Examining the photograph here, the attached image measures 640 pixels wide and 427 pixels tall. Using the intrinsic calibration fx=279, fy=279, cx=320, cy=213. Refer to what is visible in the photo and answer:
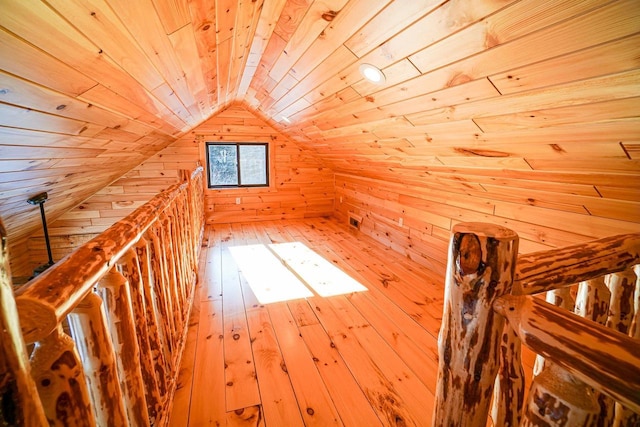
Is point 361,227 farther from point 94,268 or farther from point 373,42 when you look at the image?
point 94,268

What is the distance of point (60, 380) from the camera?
523 millimetres

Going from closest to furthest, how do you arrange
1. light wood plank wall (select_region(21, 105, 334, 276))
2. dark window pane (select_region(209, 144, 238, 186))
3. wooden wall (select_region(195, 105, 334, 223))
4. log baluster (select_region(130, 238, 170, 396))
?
log baluster (select_region(130, 238, 170, 396)) < light wood plank wall (select_region(21, 105, 334, 276)) < wooden wall (select_region(195, 105, 334, 223)) < dark window pane (select_region(209, 144, 238, 186))

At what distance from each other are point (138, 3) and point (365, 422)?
1.97 metres

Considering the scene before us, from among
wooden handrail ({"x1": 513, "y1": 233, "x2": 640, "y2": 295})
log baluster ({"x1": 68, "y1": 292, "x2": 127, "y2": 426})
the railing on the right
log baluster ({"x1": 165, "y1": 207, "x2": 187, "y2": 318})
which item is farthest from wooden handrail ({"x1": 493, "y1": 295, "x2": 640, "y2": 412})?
log baluster ({"x1": 165, "y1": 207, "x2": 187, "y2": 318})

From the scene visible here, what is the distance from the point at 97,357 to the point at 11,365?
395 mm

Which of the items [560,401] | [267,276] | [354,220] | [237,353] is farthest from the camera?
[354,220]

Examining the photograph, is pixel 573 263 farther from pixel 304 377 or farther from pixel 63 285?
pixel 304 377

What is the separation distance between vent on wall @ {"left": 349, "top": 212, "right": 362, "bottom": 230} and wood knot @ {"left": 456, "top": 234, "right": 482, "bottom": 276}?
4170 millimetres

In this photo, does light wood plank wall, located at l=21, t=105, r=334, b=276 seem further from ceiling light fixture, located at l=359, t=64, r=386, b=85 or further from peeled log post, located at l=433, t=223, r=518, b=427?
peeled log post, located at l=433, t=223, r=518, b=427

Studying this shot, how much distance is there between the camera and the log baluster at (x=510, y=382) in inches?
24.8

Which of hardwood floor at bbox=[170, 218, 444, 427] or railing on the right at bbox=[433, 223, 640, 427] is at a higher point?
railing on the right at bbox=[433, 223, 640, 427]

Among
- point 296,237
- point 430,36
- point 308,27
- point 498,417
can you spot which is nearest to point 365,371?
point 498,417

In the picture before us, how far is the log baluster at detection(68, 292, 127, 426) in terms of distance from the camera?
0.65 metres

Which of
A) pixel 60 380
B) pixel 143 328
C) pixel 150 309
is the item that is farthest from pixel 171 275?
pixel 60 380
